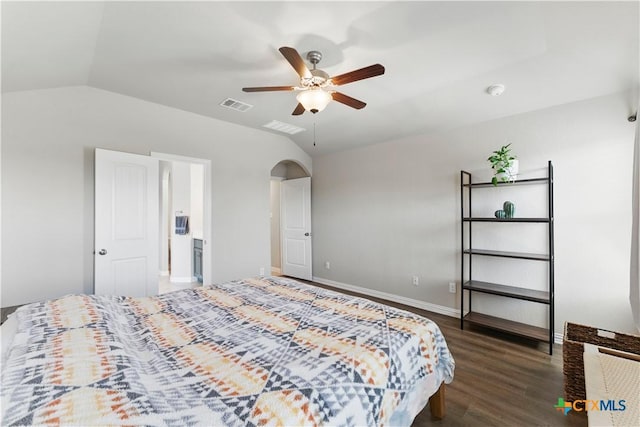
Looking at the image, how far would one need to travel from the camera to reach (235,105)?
11.1 feet

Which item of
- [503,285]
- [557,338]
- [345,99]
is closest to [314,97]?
[345,99]

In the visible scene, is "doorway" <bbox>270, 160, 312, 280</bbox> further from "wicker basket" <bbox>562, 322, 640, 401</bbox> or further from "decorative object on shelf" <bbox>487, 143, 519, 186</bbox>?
"wicker basket" <bbox>562, 322, 640, 401</bbox>

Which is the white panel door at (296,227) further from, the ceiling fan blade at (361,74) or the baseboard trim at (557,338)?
the baseboard trim at (557,338)

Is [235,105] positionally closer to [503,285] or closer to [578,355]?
[503,285]

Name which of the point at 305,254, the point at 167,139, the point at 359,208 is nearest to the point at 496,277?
the point at 359,208

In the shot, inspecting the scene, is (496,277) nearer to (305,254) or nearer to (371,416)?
(371,416)

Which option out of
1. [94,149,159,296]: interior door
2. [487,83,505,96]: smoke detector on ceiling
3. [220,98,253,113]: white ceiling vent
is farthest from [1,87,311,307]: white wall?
[487,83,505,96]: smoke detector on ceiling

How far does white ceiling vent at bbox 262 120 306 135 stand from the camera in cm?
397

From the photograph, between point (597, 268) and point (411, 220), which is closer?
point (597, 268)

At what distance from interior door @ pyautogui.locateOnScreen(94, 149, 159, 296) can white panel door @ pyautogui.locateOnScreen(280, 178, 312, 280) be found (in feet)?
8.86

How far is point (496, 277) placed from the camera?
3248 millimetres

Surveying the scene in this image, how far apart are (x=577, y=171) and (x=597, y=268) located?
0.96 m

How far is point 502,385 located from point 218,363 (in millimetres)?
2194

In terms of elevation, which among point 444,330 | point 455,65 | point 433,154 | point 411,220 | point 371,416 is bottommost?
point 444,330
